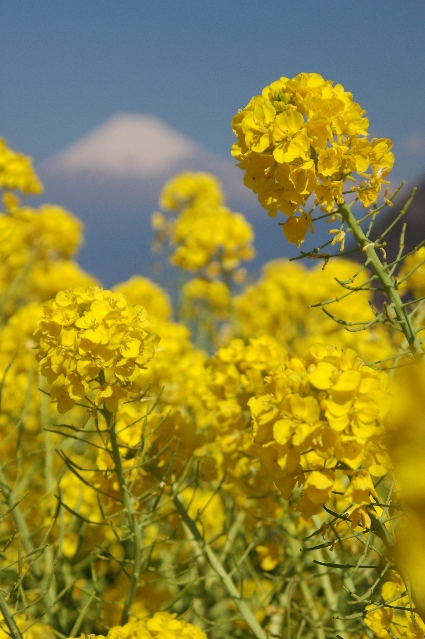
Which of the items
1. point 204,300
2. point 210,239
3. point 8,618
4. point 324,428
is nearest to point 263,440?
point 324,428

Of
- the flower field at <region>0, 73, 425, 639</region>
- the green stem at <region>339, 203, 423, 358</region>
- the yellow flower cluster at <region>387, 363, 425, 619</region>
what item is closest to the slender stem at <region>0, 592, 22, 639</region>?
the flower field at <region>0, 73, 425, 639</region>

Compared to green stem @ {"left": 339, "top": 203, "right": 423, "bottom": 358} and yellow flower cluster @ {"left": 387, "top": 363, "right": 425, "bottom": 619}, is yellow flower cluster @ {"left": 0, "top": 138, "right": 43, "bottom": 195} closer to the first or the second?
green stem @ {"left": 339, "top": 203, "right": 423, "bottom": 358}

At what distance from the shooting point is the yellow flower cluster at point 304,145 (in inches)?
49.9

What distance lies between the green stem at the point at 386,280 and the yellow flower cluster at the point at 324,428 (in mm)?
190

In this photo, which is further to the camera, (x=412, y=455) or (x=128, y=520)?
(x=128, y=520)

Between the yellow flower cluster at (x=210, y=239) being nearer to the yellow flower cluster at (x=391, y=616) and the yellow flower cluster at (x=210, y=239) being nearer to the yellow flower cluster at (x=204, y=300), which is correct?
the yellow flower cluster at (x=204, y=300)

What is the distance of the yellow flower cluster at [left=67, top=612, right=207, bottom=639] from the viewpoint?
52.2 inches

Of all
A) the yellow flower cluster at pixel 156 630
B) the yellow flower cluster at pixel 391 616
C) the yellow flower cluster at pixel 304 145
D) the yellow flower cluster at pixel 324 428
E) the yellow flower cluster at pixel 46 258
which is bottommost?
the yellow flower cluster at pixel 391 616

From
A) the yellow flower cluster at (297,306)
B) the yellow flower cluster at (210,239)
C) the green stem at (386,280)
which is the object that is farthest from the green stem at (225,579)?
the yellow flower cluster at (297,306)

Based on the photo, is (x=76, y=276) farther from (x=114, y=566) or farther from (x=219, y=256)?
(x=114, y=566)

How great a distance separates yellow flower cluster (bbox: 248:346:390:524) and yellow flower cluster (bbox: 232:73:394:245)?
39 centimetres

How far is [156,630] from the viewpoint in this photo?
1.35 metres

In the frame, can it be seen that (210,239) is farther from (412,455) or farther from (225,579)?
(412,455)

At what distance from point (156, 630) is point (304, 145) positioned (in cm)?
101
